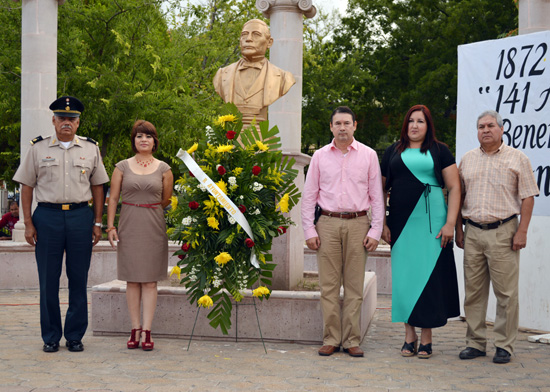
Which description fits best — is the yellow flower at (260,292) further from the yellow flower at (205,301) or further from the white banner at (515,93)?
the white banner at (515,93)

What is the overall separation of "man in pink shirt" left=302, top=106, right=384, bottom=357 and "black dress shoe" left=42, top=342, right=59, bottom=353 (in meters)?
2.35

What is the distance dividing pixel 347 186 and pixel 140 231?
187 centimetres

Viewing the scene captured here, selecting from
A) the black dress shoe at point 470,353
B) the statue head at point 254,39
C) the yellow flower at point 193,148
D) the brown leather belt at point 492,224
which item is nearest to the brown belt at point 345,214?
the brown leather belt at point 492,224

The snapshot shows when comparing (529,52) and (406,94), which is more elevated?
(406,94)

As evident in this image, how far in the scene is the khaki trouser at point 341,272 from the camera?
6.39m

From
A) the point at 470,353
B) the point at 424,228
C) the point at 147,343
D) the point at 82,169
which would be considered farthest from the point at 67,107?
the point at 470,353

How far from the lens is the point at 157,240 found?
21.6 feet

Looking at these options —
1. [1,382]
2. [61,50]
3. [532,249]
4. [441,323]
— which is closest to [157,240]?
[1,382]

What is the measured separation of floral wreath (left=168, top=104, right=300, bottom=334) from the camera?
6.50 metres

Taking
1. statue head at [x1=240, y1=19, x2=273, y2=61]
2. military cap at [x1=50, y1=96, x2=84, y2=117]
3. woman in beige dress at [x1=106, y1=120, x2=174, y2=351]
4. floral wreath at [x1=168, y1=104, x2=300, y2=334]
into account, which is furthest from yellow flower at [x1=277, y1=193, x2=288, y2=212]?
statue head at [x1=240, y1=19, x2=273, y2=61]

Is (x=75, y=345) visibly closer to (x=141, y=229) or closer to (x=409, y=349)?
(x=141, y=229)

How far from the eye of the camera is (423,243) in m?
6.32

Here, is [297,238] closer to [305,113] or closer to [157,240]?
[157,240]

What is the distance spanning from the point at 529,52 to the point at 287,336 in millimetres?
3924
